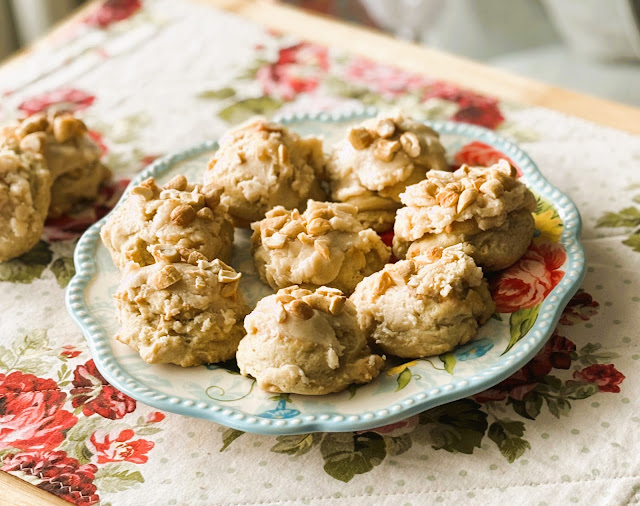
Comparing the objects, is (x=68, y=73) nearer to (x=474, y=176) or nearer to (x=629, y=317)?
(x=474, y=176)

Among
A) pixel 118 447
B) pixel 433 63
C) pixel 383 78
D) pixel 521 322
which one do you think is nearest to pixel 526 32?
pixel 433 63

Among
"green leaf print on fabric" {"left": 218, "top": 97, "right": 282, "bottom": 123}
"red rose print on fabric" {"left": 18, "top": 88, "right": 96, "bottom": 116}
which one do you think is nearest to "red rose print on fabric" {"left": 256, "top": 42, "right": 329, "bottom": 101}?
"green leaf print on fabric" {"left": 218, "top": 97, "right": 282, "bottom": 123}

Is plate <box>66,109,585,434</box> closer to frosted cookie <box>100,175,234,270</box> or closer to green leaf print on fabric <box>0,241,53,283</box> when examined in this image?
frosted cookie <box>100,175,234,270</box>

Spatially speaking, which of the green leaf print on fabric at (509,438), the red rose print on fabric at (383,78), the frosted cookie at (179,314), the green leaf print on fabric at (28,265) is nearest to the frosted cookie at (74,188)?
the green leaf print on fabric at (28,265)

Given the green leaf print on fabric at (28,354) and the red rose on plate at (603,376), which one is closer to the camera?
the red rose on plate at (603,376)

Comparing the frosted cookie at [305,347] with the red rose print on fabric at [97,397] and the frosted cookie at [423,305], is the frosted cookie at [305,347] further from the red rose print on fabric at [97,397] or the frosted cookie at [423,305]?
the red rose print on fabric at [97,397]

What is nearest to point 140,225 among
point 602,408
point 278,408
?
point 278,408

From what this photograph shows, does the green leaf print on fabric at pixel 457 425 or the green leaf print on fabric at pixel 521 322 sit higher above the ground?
the green leaf print on fabric at pixel 521 322
